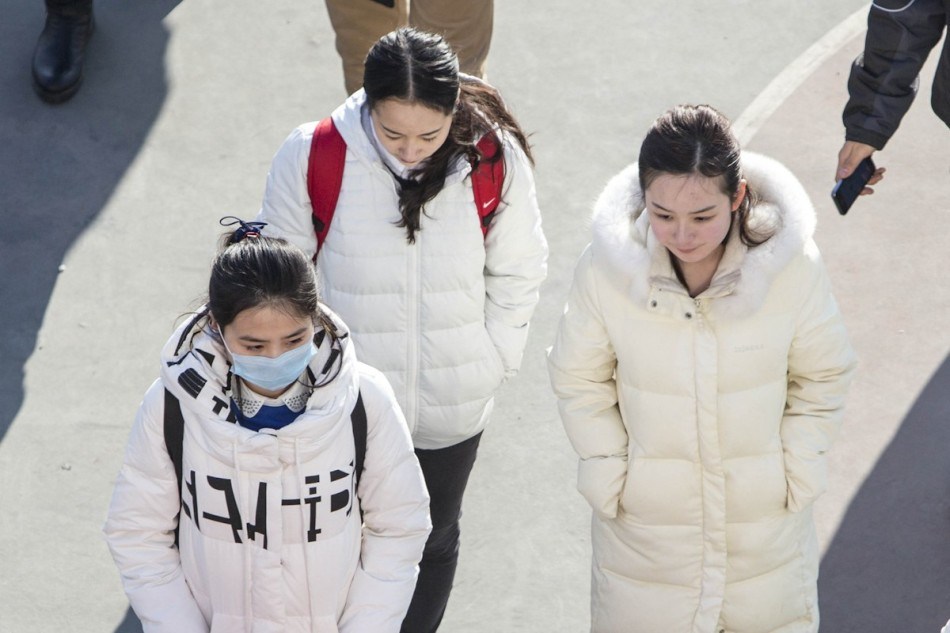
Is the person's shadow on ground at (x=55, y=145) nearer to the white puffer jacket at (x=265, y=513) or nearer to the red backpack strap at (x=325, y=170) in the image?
the red backpack strap at (x=325, y=170)

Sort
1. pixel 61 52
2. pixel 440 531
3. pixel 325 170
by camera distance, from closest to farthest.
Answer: pixel 325 170 < pixel 440 531 < pixel 61 52

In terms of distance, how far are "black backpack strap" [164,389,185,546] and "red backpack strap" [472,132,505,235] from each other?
1204mm

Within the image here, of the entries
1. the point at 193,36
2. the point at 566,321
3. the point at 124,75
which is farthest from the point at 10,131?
the point at 566,321

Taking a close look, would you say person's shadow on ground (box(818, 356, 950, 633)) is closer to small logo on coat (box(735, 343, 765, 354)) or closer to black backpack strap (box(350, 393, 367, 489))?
small logo on coat (box(735, 343, 765, 354))

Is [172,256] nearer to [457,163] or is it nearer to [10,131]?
[10,131]

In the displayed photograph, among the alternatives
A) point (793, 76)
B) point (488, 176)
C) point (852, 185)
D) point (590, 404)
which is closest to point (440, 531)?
point (590, 404)

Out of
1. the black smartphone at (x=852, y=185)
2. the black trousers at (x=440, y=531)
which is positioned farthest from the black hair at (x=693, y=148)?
the black smartphone at (x=852, y=185)

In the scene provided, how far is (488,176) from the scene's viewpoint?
4.30m

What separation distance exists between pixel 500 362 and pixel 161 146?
334 centimetres

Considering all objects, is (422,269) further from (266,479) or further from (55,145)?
(55,145)

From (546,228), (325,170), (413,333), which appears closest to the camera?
(325,170)

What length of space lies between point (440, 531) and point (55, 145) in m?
3.60

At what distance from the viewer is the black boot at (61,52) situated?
7.50m

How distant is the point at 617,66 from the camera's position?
7.98 m
